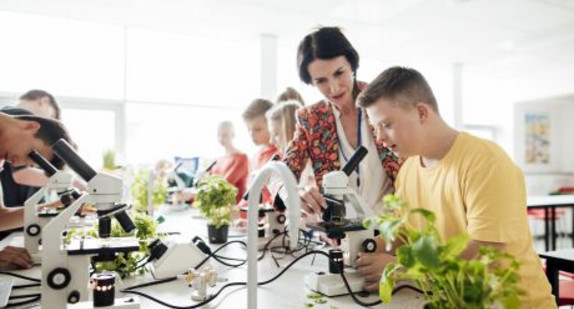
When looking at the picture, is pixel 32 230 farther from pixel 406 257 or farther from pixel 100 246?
pixel 406 257

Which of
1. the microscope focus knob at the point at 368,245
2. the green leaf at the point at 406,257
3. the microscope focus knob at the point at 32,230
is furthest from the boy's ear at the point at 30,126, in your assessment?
the green leaf at the point at 406,257

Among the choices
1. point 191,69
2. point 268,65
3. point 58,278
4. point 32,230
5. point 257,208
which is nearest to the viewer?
point 257,208

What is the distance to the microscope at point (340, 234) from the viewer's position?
1013mm

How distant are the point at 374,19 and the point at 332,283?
3774 millimetres

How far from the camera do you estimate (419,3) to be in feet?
12.5

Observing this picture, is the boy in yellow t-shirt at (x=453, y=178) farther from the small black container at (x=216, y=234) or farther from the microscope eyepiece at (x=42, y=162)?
the microscope eyepiece at (x=42, y=162)

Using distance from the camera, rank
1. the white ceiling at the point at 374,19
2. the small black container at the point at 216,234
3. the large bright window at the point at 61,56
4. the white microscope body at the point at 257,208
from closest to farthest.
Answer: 1. the white microscope body at the point at 257,208
2. the small black container at the point at 216,234
3. the white ceiling at the point at 374,19
4. the large bright window at the point at 61,56

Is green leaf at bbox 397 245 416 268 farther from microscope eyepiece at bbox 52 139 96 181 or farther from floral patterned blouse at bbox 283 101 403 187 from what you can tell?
floral patterned blouse at bbox 283 101 403 187

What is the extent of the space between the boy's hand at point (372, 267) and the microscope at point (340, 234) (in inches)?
0.7

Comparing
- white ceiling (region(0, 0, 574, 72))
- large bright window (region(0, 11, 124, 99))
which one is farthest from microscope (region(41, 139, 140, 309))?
large bright window (region(0, 11, 124, 99))

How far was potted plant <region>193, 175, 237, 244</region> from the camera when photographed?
1701mm

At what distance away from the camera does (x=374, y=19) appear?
4266 millimetres

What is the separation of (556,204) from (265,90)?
3.16 meters

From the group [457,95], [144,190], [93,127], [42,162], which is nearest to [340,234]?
[42,162]
